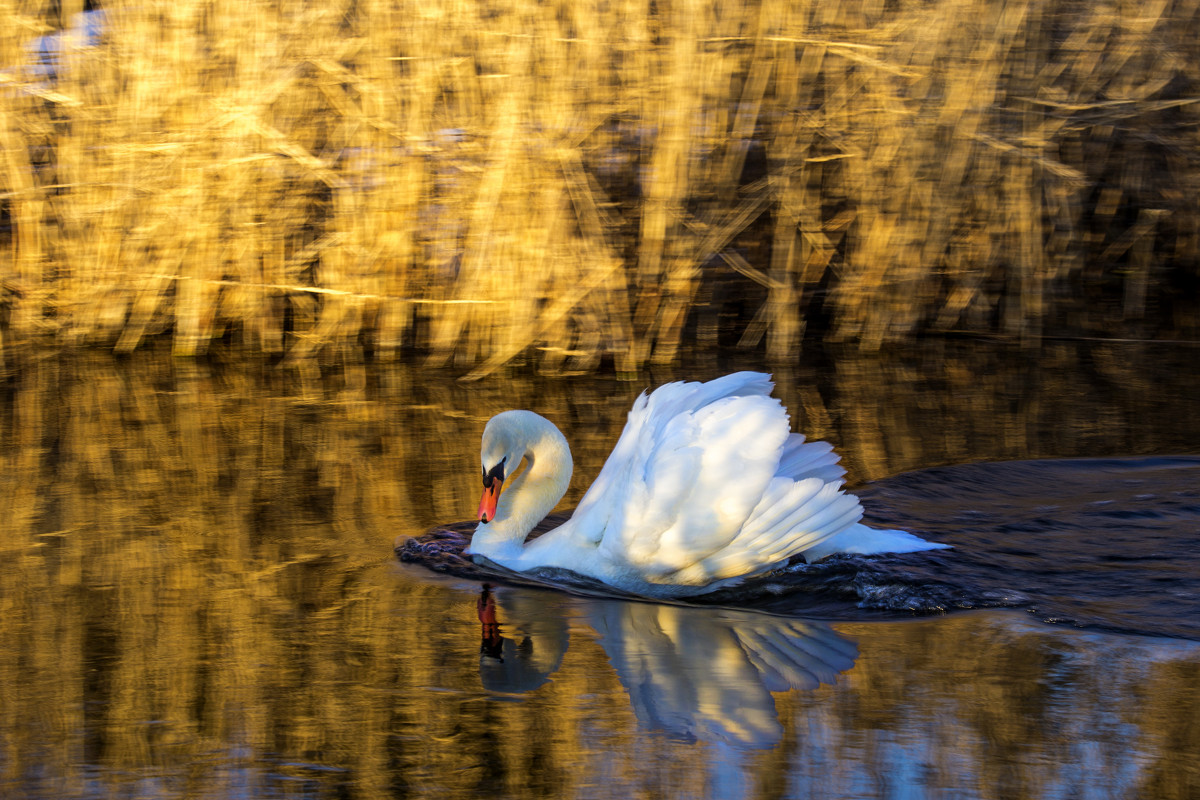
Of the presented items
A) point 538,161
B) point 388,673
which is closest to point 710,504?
point 388,673

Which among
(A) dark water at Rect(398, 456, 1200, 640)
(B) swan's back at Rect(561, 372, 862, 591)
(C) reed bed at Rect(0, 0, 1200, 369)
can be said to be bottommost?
(A) dark water at Rect(398, 456, 1200, 640)

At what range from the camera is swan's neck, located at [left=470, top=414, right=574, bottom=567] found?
4.62 metres

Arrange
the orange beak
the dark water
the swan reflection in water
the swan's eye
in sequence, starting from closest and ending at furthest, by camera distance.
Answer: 1. the swan reflection in water
2. the dark water
3. the orange beak
4. the swan's eye

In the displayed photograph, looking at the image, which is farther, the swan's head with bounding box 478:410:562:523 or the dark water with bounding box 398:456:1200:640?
the swan's head with bounding box 478:410:562:523

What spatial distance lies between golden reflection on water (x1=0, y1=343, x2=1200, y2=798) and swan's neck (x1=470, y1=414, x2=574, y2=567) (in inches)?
13.3

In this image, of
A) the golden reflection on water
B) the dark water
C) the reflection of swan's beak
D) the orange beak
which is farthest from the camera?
the orange beak

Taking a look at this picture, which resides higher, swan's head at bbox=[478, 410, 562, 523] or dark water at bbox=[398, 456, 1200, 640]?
swan's head at bbox=[478, 410, 562, 523]

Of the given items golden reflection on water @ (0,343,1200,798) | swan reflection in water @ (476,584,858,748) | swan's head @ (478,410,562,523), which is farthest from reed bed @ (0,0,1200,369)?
swan reflection in water @ (476,584,858,748)

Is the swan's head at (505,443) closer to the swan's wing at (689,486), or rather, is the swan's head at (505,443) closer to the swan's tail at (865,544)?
the swan's wing at (689,486)

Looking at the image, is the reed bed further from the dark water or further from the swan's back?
the swan's back

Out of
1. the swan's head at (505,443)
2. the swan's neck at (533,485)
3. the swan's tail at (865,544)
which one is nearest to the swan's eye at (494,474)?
the swan's head at (505,443)

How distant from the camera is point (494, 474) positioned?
457 centimetres

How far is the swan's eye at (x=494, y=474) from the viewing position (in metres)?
4.54

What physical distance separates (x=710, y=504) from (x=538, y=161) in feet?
11.5
